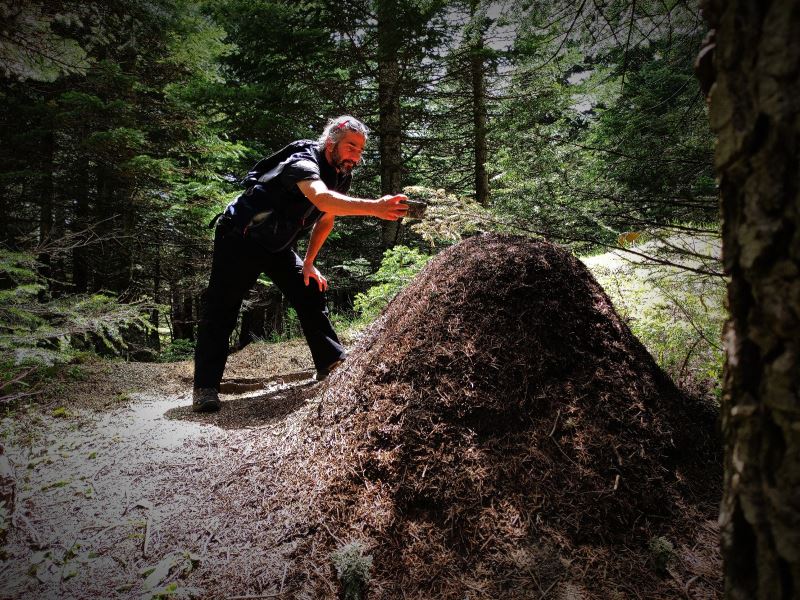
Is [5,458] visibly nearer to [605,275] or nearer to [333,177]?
[333,177]

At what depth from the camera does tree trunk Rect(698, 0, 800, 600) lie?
2.47 feet

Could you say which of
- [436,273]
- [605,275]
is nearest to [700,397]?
[436,273]

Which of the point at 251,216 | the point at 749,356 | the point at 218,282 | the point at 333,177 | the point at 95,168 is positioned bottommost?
the point at 749,356

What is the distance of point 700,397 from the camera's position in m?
2.57

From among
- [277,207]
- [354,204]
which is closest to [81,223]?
[277,207]

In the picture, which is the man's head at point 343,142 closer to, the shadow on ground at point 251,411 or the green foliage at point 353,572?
the shadow on ground at point 251,411

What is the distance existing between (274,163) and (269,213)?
1.73ft

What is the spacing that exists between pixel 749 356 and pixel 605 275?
4860mm

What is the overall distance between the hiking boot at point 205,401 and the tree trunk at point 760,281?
3.81 m

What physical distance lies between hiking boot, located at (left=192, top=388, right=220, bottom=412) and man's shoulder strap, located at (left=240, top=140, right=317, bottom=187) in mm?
2037

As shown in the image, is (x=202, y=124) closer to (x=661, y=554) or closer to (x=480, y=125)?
(x=480, y=125)

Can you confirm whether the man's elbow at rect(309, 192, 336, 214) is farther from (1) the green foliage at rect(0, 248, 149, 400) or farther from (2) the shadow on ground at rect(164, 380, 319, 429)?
(1) the green foliage at rect(0, 248, 149, 400)

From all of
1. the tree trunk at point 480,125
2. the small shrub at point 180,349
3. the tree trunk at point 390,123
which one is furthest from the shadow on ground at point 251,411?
the tree trunk at point 480,125

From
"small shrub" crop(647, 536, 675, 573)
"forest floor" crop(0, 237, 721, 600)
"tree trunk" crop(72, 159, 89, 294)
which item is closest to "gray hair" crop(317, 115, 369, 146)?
"forest floor" crop(0, 237, 721, 600)
